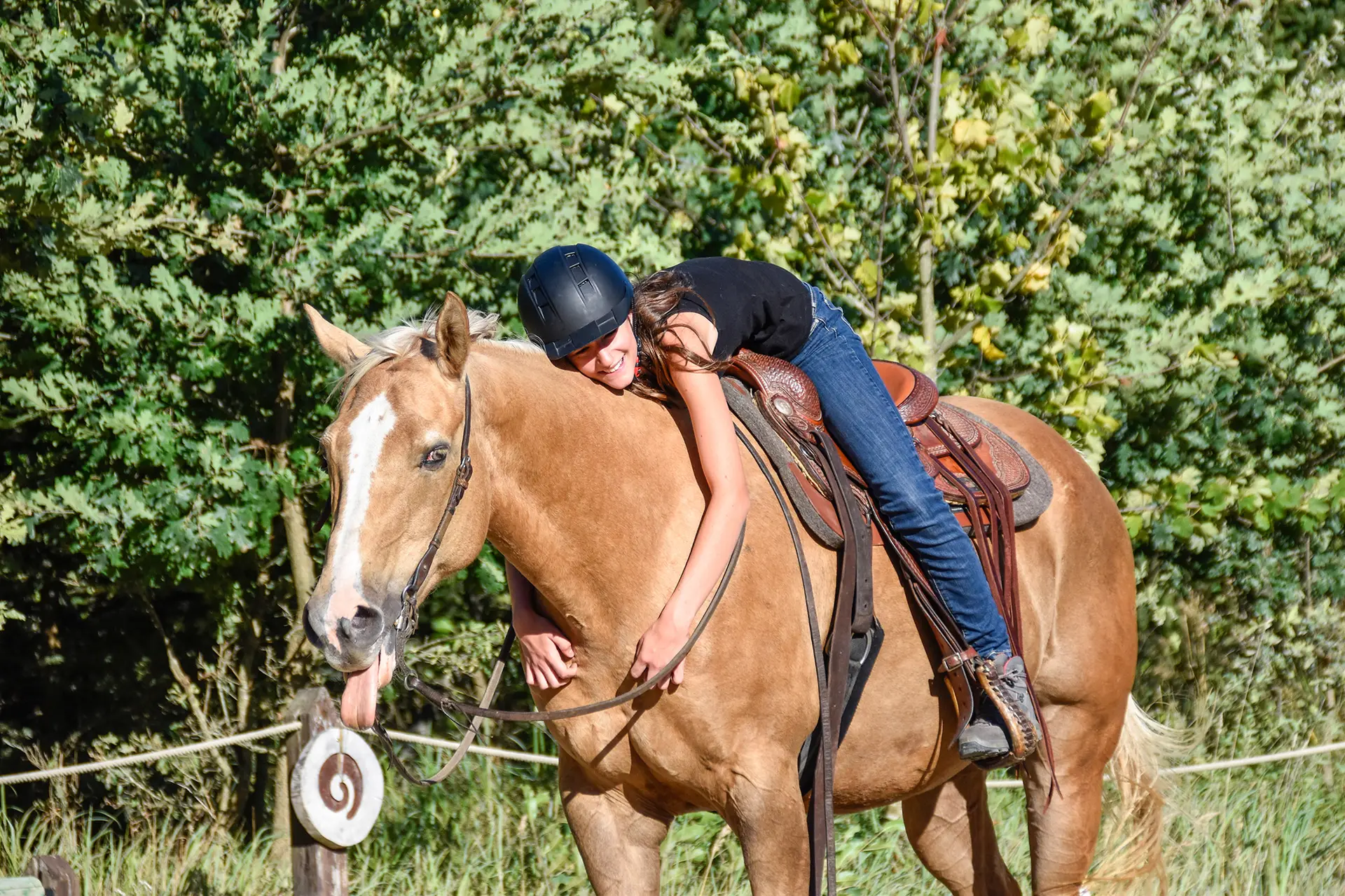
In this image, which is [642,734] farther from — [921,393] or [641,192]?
[641,192]

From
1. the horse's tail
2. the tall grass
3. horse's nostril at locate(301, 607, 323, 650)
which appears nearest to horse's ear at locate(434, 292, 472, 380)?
horse's nostril at locate(301, 607, 323, 650)

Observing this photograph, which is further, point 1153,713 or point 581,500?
point 1153,713

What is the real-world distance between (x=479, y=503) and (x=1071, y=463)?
222cm

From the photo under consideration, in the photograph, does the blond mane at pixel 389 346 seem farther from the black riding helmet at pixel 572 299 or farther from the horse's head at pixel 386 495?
the black riding helmet at pixel 572 299

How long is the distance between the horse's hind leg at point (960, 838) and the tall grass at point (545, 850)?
82 cm

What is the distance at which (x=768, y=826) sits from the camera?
2980mm

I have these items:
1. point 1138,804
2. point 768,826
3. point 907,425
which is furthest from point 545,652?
point 1138,804

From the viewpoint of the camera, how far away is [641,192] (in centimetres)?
638

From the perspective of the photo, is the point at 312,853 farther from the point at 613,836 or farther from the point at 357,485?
the point at 357,485

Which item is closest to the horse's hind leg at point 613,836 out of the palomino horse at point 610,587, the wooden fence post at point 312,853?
the palomino horse at point 610,587

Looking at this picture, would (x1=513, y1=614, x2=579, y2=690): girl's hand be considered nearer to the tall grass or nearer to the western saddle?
the western saddle

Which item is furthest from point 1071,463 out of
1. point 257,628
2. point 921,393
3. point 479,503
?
point 257,628

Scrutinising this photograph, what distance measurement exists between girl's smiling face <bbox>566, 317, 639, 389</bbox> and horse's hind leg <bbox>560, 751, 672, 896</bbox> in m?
1.01

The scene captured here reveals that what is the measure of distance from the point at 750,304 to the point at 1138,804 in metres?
2.54
